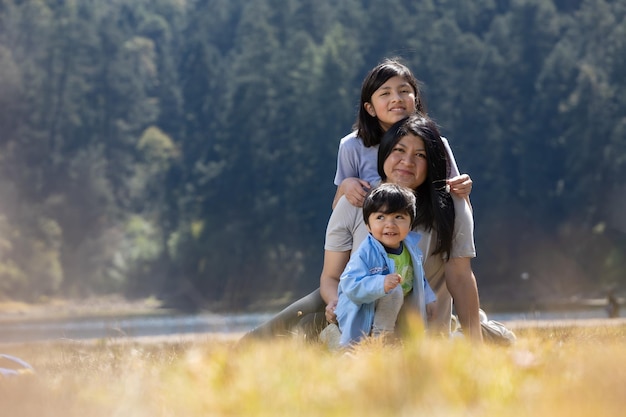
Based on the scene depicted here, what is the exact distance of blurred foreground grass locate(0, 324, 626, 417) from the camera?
2.11m

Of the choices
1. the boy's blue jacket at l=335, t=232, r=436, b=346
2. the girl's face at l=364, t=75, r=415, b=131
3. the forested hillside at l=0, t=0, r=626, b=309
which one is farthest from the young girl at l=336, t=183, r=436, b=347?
the forested hillside at l=0, t=0, r=626, b=309

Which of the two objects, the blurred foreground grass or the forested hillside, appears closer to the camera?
the blurred foreground grass

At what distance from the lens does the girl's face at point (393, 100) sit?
15.7 feet

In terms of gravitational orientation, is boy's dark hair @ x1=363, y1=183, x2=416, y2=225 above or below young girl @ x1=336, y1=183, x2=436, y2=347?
above

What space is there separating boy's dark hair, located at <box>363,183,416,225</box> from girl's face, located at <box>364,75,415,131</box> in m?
0.74

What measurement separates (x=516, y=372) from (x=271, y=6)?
66305 millimetres

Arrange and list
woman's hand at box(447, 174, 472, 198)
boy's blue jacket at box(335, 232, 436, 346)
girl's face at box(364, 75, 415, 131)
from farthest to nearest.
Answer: girl's face at box(364, 75, 415, 131)
woman's hand at box(447, 174, 472, 198)
boy's blue jacket at box(335, 232, 436, 346)

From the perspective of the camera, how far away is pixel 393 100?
478 cm

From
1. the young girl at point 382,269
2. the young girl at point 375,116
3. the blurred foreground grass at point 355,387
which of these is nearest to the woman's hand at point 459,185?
the young girl at point 375,116

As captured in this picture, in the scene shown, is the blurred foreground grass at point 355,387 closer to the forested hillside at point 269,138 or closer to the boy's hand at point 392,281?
the boy's hand at point 392,281

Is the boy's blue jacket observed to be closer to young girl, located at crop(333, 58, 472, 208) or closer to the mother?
the mother

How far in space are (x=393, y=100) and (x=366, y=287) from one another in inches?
44.7

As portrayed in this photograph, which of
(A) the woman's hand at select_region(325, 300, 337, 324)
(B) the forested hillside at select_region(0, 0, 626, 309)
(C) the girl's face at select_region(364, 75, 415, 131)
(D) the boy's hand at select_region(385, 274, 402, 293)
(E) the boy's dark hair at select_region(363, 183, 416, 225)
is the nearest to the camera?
(D) the boy's hand at select_region(385, 274, 402, 293)

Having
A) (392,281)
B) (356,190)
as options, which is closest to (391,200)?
(392,281)
